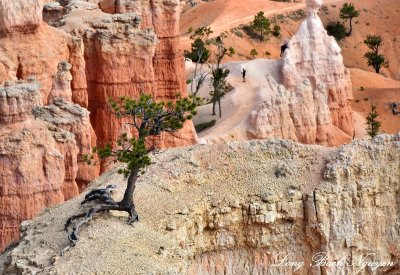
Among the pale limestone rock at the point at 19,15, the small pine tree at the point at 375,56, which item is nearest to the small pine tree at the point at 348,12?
the small pine tree at the point at 375,56

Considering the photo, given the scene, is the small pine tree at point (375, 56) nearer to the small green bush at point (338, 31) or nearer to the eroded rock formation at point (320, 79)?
the small green bush at point (338, 31)

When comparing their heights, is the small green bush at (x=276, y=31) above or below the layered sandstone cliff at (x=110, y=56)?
above

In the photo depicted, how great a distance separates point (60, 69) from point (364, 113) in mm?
37998

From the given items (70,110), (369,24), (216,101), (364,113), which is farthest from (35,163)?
(369,24)

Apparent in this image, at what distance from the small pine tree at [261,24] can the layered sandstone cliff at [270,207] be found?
193 ft

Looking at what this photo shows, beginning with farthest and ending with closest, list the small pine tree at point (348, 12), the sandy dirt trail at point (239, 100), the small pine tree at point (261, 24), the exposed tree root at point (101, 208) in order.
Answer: the small pine tree at point (348, 12) → the small pine tree at point (261, 24) → the sandy dirt trail at point (239, 100) → the exposed tree root at point (101, 208)

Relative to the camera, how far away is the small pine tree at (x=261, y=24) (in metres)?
81.8

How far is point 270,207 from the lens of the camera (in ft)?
71.8

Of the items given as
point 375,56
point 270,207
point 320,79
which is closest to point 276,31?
point 375,56

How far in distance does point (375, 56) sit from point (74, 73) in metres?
52.5

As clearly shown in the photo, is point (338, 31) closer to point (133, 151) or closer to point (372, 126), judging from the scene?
point (372, 126)

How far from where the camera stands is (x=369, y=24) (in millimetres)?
89062

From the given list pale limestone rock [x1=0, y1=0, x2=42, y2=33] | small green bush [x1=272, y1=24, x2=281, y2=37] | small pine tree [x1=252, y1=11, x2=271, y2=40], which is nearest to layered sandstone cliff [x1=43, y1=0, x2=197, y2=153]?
pale limestone rock [x1=0, y1=0, x2=42, y2=33]

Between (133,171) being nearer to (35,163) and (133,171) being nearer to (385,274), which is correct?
(35,163)
